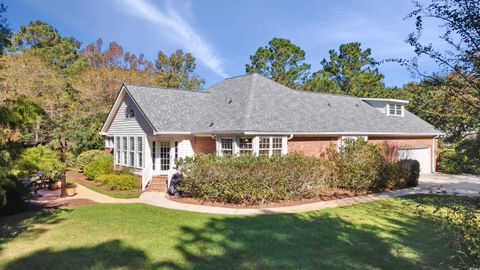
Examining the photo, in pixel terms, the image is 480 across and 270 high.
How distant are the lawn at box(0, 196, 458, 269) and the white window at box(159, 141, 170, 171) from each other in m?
7.22

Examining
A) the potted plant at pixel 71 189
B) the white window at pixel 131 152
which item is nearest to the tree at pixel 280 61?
the white window at pixel 131 152

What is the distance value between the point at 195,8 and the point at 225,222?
14587mm

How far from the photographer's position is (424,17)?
15.3ft

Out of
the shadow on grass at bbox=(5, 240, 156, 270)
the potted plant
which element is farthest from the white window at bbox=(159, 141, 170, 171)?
the shadow on grass at bbox=(5, 240, 156, 270)

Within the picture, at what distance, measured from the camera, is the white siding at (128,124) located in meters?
18.9

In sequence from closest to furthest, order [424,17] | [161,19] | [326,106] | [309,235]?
[424,17]
[309,235]
[161,19]
[326,106]

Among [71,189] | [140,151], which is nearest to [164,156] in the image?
[140,151]

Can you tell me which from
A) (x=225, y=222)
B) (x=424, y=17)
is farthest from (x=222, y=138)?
(x=424, y=17)

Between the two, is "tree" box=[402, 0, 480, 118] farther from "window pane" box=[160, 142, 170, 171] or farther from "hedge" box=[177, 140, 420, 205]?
"window pane" box=[160, 142, 170, 171]

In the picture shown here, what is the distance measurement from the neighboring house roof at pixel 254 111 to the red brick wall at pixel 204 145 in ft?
2.97

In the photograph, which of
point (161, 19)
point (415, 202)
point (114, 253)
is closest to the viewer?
point (114, 253)

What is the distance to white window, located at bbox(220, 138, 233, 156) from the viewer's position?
16609 mm

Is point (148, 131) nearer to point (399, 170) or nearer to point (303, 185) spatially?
point (303, 185)

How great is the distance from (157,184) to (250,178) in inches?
277
